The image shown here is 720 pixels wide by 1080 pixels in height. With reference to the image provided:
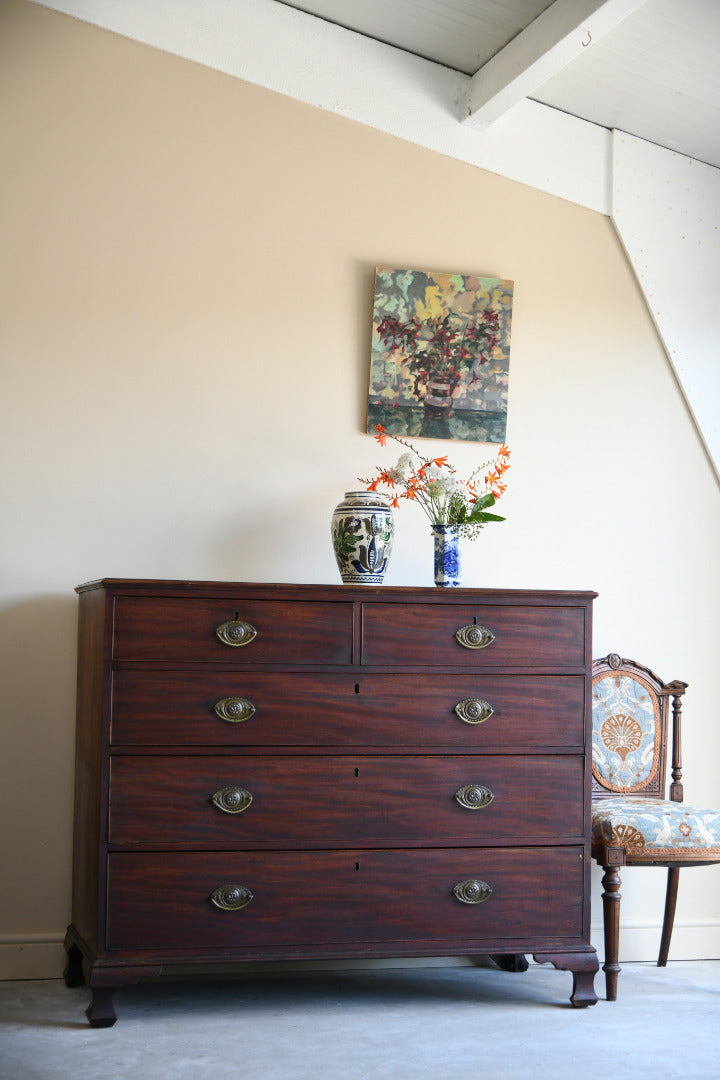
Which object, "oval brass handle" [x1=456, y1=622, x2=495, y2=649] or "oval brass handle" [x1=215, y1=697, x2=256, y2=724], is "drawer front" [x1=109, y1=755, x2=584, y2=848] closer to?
"oval brass handle" [x1=215, y1=697, x2=256, y2=724]

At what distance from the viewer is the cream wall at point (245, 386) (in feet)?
10.8

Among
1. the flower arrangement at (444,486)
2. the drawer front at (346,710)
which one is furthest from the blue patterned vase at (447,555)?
the drawer front at (346,710)

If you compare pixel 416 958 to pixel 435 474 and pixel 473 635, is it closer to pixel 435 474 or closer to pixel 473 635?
pixel 473 635

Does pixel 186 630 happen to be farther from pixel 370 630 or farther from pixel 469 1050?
pixel 469 1050

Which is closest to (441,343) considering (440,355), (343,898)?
(440,355)

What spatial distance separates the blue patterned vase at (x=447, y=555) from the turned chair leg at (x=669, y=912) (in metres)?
1.27

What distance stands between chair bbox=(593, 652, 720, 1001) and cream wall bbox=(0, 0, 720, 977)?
17 cm

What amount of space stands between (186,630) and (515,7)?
217 cm

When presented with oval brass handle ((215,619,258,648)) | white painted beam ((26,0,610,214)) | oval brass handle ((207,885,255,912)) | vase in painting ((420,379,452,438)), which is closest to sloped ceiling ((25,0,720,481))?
white painted beam ((26,0,610,214))

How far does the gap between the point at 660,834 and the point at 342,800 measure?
969 mm

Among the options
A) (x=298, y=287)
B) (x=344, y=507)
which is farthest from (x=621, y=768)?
(x=298, y=287)

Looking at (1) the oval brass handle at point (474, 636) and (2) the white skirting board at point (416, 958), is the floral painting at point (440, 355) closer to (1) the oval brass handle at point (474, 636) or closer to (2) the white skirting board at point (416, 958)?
(1) the oval brass handle at point (474, 636)

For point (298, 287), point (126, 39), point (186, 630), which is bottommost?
point (186, 630)

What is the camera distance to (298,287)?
3.54 metres
